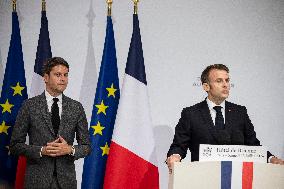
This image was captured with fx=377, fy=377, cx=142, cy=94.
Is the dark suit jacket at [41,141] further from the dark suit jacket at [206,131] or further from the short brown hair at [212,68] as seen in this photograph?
the short brown hair at [212,68]

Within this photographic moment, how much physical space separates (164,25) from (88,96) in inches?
40.8

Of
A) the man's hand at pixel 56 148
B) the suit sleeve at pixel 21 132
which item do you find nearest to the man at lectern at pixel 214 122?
the man's hand at pixel 56 148

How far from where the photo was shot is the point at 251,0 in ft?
12.5

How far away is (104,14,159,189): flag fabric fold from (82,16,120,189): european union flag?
0.10m

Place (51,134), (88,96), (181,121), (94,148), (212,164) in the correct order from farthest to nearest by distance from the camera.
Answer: (88,96), (94,148), (181,121), (51,134), (212,164)

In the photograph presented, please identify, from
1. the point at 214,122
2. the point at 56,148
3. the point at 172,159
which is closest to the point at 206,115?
the point at 214,122

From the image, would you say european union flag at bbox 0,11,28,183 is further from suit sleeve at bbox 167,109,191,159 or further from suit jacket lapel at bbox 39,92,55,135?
suit sleeve at bbox 167,109,191,159

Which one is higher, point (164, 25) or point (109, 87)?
point (164, 25)

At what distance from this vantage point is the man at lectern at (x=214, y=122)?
2.43 m

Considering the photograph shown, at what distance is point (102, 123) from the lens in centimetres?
319

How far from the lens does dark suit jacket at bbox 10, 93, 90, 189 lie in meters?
2.35

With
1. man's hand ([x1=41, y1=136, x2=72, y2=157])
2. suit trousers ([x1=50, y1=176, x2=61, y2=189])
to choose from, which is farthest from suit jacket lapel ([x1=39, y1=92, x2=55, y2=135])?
suit trousers ([x1=50, y1=176, x2=61, y2=189])

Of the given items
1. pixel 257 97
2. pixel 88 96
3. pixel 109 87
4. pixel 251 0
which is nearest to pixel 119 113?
pixel 109 87

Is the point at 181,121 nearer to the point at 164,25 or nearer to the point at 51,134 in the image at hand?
the point at 51,134
